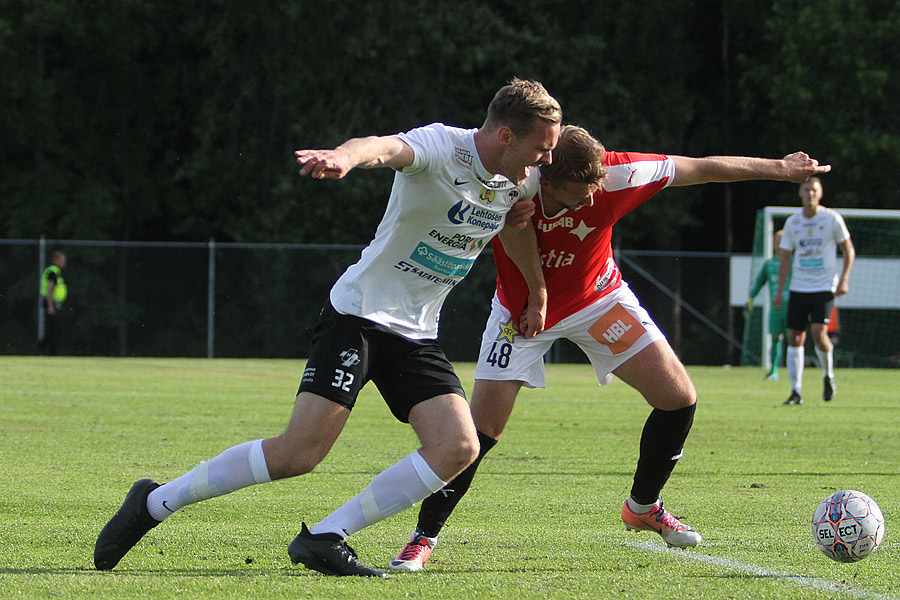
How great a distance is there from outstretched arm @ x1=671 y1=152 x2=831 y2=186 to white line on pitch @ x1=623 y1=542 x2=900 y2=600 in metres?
1.60

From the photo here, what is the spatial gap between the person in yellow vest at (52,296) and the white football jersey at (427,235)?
20.2 meters

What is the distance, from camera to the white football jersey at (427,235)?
14.2 ft

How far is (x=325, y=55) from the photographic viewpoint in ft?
98.0

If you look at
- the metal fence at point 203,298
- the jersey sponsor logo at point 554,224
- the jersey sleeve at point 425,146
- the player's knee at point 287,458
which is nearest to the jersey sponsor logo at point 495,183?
the jersey sleeve at point 425,146

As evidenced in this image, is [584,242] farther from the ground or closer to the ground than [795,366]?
farther from the ground

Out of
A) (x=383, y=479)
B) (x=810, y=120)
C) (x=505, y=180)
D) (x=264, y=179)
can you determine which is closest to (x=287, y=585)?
(x=383, y=479)

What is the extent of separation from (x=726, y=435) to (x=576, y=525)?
16.0ft

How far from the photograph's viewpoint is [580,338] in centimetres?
540

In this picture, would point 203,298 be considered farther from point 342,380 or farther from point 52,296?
point 342,380

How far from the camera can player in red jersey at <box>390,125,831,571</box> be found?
202 inches

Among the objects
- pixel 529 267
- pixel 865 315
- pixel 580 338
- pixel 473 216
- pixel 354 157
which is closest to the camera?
pixel 354 157

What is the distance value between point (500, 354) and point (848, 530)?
5.31ft

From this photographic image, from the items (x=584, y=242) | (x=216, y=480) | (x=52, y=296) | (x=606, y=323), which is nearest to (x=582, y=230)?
(x=584, y=242)

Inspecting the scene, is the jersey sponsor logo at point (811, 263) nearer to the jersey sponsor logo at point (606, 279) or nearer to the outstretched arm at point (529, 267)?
the jersey sponsor logo at point (606, 279)
